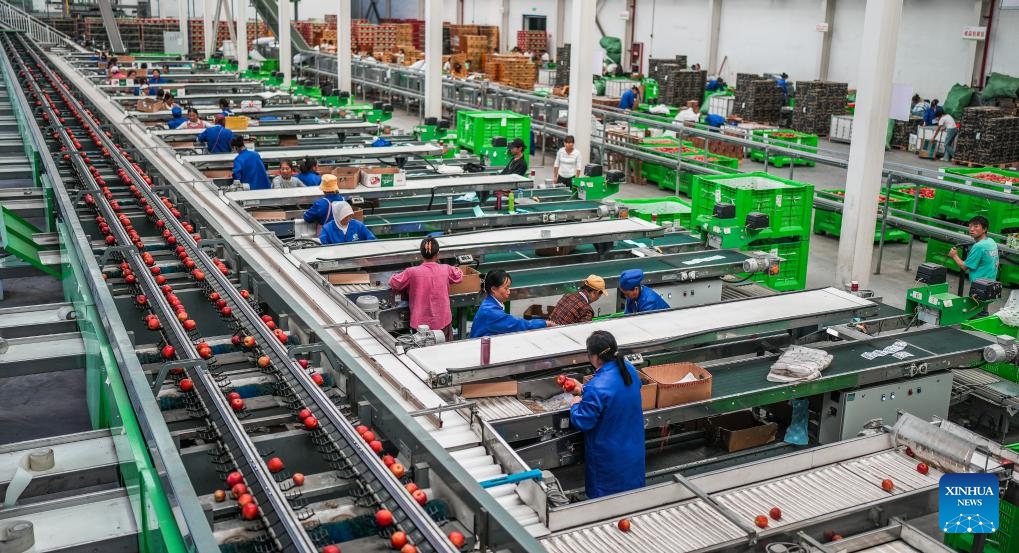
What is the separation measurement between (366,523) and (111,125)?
9.38 m

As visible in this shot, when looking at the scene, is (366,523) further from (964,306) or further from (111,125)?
(111,125)

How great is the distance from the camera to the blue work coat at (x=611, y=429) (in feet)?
13.9

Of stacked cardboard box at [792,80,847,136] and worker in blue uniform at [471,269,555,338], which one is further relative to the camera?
stacked cardboard box at [792,80,847,136]

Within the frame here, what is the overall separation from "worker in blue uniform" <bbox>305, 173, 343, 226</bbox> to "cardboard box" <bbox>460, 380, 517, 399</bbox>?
127 inches

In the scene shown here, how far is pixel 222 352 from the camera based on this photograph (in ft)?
16.1

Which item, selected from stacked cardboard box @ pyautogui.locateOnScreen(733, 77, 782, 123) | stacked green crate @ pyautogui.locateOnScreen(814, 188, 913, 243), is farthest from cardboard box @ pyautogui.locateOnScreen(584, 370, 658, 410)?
stacked cardboard box @ pyautogui.locateOnScreen(733, 77, 782, 123)

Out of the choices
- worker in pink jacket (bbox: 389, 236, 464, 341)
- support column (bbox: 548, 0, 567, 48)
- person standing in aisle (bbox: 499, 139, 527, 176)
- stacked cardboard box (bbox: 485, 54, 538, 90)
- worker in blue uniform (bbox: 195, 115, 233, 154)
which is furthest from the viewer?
support column (bbox: 548, 0, 567, 48)

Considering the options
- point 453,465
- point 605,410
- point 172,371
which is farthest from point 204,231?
point 453,465

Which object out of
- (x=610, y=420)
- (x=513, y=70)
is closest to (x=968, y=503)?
(x=610, y=420)

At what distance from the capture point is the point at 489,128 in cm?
1415

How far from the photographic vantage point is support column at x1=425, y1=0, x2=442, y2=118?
50.9 ft

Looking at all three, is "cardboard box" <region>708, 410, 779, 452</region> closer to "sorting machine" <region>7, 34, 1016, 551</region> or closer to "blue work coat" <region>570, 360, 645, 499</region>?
"sorting machine" <region>7, 34, 1016, 551</region>

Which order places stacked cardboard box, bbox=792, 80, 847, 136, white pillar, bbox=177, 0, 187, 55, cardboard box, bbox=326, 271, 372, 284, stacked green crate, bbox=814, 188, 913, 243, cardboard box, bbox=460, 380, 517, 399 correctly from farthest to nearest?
white pillar, bbox=177, 0, 187, 55 < stacked cardboard box, bbox=792, 80, 847, 136 < stacked green crate, bbox=814, 188, 913, 243 < cardboard box, bbox=326, 271, 372, 284 < cardboard box, bbox=460, 380, 517, 399

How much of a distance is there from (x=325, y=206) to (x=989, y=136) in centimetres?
1247
